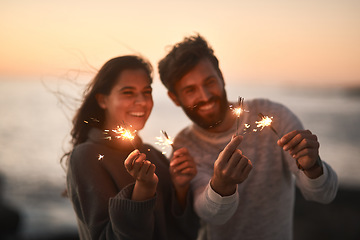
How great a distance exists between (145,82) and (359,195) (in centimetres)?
855

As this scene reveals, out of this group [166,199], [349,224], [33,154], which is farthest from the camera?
[33,154]

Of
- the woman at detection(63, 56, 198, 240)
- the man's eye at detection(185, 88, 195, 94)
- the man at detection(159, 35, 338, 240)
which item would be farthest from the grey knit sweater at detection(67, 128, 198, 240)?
the man's eye at detection(185, 88, 195, 94)

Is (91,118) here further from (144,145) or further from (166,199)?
(166,199)

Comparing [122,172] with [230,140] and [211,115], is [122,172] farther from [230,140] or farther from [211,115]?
[230,140]

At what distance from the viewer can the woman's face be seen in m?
2.71

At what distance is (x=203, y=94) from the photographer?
3.06 metres

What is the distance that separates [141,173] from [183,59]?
1.56 metres

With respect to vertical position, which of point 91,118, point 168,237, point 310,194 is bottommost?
point 168,237

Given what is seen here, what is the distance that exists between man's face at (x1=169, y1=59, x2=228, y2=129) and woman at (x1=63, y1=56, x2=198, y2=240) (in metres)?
0.46

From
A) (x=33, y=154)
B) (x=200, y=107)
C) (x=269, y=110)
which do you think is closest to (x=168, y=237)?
(x=200, y=107)

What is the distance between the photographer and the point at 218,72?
3.25m

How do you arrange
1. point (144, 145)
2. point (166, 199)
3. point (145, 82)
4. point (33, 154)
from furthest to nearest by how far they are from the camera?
1. point (33, 154)
2. point (144, 145)
3. point (166, 199)
4. point (145, 82)

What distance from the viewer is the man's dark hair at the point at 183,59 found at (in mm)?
3174

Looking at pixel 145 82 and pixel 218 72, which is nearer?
pixel 145 82
